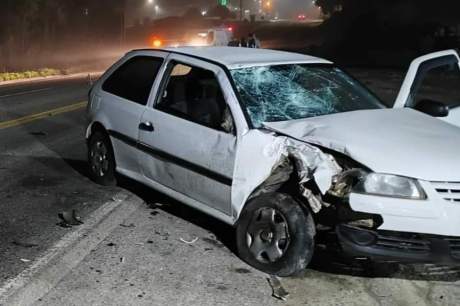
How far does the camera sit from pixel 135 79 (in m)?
5.86

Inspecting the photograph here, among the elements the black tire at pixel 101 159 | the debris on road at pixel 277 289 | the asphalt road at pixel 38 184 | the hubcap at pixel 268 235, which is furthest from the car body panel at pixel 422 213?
the black tire at pixel 101 159

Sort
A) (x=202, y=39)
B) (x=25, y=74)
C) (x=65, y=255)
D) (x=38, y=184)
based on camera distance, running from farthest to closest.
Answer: (x=202, y=39), (x=25, y=74), (x=38, y=184), (x=65, y=255)

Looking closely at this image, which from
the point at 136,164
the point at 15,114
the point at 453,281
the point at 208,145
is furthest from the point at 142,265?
the point at 15,114

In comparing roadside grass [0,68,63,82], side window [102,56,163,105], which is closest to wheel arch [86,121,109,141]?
side window [102,56,163,105]

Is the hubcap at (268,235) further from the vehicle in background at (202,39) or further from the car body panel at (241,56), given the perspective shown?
the vehicle in background at (202,39)

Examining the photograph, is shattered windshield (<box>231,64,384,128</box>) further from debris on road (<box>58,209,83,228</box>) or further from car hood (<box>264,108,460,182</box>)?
debris on road (<box>58,209,83,228</box>)

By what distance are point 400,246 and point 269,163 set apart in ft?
3.47

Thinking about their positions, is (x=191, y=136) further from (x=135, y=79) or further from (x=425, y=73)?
(x=425, y=73)

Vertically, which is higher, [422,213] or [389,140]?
[389,140]

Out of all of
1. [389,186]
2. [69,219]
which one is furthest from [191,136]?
[389,186]

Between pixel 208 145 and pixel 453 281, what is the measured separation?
2.06 metres

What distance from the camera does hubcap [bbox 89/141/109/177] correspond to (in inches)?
242

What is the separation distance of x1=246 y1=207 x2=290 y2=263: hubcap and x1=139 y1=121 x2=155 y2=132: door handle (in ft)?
4.89

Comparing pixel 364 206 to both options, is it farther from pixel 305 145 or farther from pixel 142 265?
pixel 142 265
